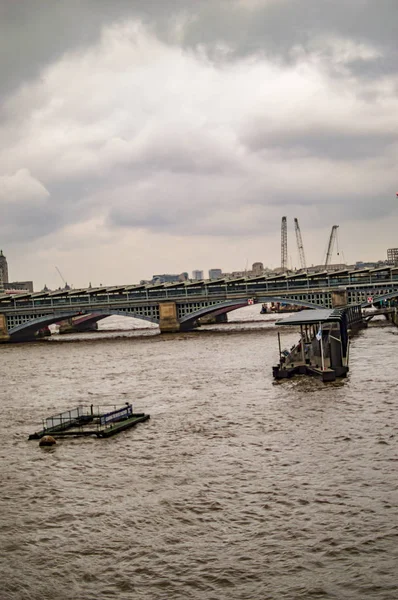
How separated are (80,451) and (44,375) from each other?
1481 inches

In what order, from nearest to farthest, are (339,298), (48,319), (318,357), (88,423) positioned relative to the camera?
(88,423), (318,357), (339,298), (48,319)

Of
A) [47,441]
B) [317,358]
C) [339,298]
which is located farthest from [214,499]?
[339,298]

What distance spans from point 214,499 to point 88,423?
59.7 feet

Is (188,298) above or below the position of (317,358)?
above

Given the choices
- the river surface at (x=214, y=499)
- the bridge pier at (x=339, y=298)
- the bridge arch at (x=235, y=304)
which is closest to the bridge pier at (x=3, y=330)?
the bridge arch at (x=235, y=304)

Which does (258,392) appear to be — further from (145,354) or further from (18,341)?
(18,341)

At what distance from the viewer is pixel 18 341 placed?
438 feet

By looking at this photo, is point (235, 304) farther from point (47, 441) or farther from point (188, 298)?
point (47, 441)

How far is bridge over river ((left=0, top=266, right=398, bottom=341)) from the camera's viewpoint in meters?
121

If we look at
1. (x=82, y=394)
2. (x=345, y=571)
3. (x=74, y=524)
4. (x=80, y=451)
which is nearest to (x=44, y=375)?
(x=82, y=394)

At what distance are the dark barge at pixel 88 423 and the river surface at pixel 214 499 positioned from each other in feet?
2.70

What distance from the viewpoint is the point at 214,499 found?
89.6 feet

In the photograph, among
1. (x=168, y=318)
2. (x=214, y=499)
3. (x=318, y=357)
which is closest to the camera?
(x=214, y=499)

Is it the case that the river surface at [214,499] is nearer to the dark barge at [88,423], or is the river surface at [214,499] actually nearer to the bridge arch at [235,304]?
the dark barge at [88,423]
